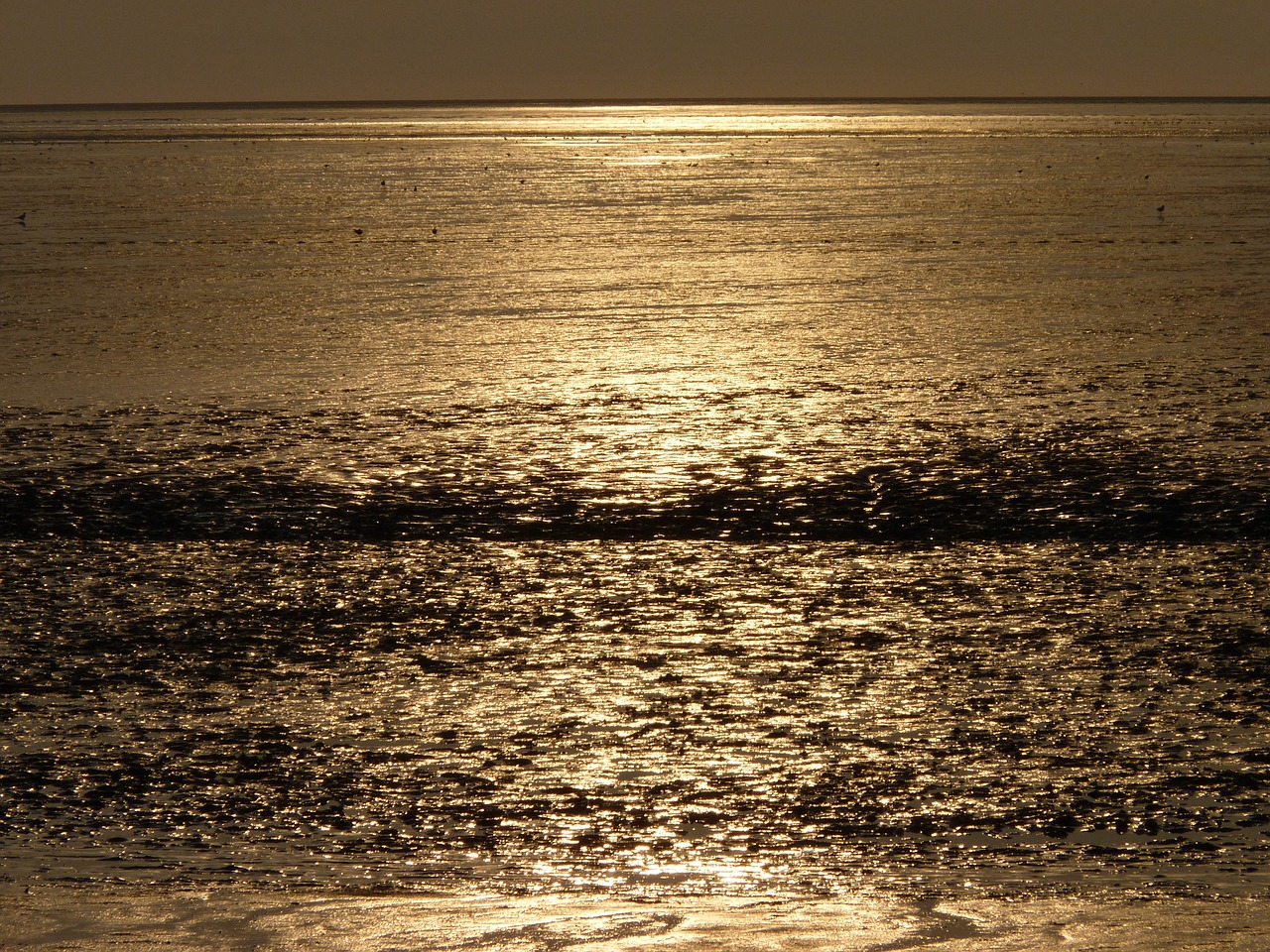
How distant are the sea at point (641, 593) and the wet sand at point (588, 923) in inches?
4.7

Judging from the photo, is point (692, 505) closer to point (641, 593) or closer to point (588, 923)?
point (641, 593)

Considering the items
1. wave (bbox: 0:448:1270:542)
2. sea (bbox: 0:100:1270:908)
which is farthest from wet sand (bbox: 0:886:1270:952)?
wave (bbox: 0:448:1270:542)

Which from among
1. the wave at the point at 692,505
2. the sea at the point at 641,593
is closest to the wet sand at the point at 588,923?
the sea at the point at 641,593

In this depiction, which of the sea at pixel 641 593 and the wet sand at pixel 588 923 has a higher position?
the sea at pixel 641 593

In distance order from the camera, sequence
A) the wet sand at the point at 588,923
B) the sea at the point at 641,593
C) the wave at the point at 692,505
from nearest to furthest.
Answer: the wet sand at the point at 588,923
the sea at the point at 641,593
the wave at the point at 692,505

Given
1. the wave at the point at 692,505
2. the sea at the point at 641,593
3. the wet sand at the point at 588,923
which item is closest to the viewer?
the wet sand at the point at 588,923

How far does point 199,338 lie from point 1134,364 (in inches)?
341

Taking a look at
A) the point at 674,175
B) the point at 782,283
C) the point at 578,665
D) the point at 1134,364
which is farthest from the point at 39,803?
the point at 674,175

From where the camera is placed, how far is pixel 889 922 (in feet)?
14.4

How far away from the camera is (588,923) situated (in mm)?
4383

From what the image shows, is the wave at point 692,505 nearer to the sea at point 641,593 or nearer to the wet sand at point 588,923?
the sea at point 641,593

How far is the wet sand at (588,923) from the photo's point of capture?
427cm

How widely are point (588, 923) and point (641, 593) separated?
121 inches

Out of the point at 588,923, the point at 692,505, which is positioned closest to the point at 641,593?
the point at 692,505
